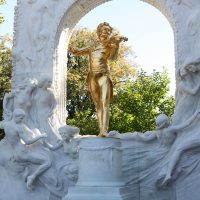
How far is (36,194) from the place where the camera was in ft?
28.7

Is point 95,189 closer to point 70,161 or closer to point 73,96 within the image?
point 70,161

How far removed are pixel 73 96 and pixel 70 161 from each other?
32.7 ft

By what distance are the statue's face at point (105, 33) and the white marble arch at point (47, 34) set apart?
70.5 inches

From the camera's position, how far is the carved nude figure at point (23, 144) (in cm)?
843

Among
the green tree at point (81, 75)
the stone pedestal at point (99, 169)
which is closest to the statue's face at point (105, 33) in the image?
the stone pedestal at point (99, 169)

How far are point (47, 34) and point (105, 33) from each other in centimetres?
214

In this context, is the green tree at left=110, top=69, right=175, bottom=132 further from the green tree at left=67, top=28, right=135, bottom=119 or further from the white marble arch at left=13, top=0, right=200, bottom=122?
the white marble arch at left=13, top=0, right=200, bottom=122

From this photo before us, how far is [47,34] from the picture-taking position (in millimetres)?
9805

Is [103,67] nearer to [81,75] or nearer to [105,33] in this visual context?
[105,33]

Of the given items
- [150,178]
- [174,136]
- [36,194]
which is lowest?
[36,194]

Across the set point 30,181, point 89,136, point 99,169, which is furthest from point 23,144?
point 99,169

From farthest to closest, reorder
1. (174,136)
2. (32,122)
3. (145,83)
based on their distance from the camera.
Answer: (145,83), (32,122), (174,136)

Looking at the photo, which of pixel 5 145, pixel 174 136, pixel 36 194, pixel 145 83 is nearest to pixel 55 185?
pixel 36 194

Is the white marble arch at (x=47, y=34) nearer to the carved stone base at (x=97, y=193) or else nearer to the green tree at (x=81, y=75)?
the carved stone base at (x=97, y=193)
